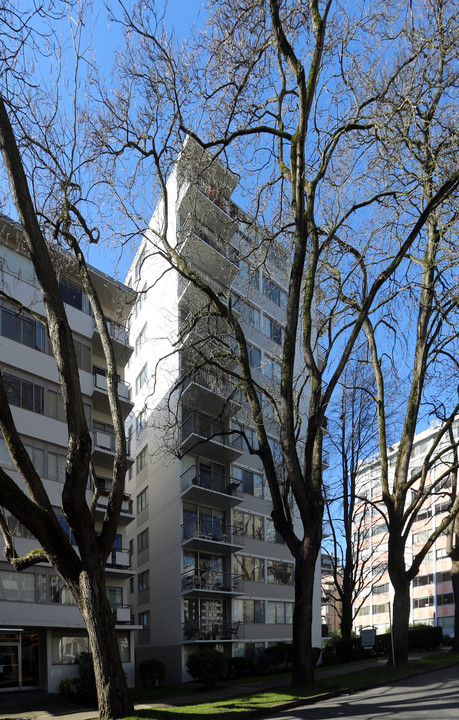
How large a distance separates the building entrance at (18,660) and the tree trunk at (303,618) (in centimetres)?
1368

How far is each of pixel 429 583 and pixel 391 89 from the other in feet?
239

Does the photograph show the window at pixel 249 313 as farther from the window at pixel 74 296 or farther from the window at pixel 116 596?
the window at pixel 116 596

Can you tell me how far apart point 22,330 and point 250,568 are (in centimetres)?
1772

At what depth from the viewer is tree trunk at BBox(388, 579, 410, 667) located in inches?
847

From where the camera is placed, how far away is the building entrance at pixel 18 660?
25688 millimetres

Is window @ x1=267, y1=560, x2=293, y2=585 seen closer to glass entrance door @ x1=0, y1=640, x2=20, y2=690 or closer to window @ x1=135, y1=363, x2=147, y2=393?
window @ x1=135, y1=363, x2=147, y2=393

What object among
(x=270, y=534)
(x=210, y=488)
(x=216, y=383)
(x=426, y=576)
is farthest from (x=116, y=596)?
(x=426, y=576)

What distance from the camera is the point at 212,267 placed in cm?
3856

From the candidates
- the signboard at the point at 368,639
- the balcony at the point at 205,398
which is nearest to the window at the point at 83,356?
the balcony at the point at 205,398

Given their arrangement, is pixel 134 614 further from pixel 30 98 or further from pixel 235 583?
pixel 30 98

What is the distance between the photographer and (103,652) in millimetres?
11305

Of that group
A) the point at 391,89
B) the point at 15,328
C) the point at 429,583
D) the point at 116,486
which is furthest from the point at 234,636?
the point at 429,583

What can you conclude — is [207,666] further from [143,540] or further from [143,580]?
[143,540]

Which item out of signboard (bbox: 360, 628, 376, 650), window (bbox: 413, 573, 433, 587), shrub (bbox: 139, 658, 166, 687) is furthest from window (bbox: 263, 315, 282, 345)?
window (bbox: 413, 573, 433, 587)
